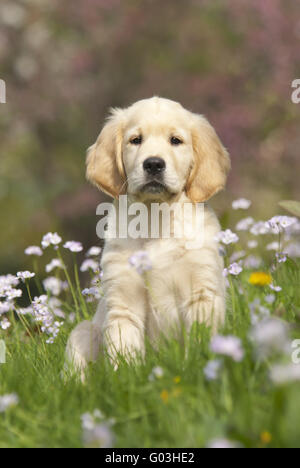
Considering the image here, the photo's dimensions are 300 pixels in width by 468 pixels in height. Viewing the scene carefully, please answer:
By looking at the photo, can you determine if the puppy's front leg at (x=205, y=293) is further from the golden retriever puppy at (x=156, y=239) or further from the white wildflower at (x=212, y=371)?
the white wildflower at (x=212, y=371)

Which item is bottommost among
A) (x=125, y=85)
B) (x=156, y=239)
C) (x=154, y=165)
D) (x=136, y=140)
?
(x=156, y=239)

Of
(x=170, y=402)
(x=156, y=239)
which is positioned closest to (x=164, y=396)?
(x=170, y=402)

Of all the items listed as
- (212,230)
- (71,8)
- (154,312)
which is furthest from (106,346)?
(71,8)

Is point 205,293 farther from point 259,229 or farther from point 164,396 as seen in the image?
point 164,396

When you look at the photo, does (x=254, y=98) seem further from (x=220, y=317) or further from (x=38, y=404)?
(x=38, y=404)

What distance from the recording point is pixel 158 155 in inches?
136

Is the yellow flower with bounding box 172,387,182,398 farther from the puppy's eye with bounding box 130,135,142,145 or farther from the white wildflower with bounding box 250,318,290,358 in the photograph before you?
the puppy's eye with bounding box 130,135,142,145

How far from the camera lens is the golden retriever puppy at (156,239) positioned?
11.2 feet

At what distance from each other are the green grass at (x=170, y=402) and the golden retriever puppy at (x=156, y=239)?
1.38ft

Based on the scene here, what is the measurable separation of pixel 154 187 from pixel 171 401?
146 cm

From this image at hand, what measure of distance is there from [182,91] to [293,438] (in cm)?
885

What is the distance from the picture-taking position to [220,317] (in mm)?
3268

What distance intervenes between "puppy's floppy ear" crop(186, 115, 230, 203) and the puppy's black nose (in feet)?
0.94

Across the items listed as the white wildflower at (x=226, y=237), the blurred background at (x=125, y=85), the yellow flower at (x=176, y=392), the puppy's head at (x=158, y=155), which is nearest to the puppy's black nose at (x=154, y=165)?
the puppy's head at (x=158, y=155)
